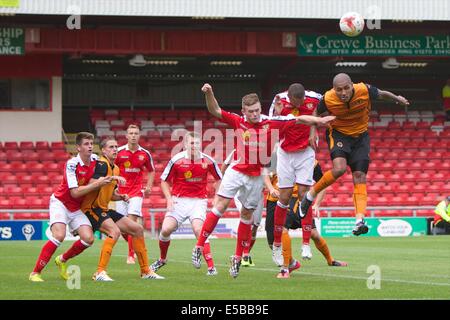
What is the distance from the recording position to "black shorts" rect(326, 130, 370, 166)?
13.5 m

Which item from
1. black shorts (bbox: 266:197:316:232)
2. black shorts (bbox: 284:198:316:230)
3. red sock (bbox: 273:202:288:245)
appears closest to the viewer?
red sock (bbox: 273:202:288:245)

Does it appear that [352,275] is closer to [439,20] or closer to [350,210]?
[350,210]

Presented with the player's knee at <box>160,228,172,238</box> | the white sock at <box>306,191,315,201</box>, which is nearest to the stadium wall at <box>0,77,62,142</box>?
the player's knee at <box>160,228,172,238</box>

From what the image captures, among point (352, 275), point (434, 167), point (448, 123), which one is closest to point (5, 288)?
point (352, 275)

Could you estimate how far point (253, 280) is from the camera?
12.4 m

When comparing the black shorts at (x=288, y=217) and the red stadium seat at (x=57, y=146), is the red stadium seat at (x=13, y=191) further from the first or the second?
the black shorts at (x=288, y=217)

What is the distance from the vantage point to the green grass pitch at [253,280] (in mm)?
10320

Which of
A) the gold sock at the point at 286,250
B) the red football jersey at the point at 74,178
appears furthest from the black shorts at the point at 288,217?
the red football jersey at the point at 74,178

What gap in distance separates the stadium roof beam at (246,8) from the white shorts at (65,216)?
17821mm

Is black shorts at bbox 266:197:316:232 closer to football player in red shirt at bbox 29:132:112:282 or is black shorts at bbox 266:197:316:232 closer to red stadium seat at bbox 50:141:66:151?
football player in red shirt at bbox 29:132:112:282

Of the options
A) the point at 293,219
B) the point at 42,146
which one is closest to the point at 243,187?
the point at 293,219

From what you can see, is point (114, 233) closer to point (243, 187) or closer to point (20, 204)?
point (243, 187)

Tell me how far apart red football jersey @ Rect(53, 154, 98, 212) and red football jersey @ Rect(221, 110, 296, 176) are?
1803mm

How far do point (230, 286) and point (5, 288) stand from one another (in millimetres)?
2554
